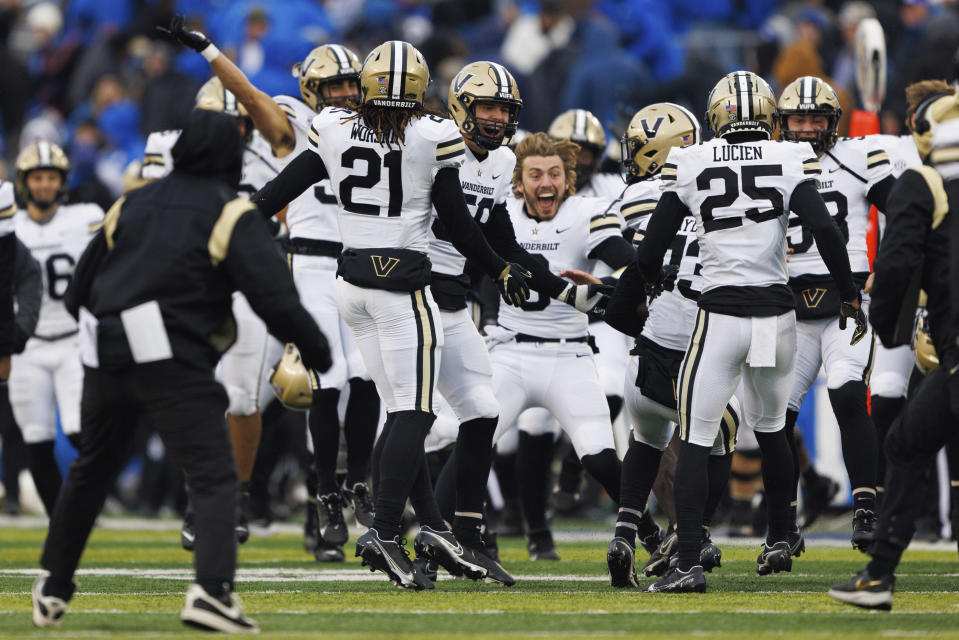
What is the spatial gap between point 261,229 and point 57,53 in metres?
16.4

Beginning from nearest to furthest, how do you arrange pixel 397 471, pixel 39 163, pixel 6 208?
1. pixel 397 471
2. pixel 6 208
3. pixel 39 163

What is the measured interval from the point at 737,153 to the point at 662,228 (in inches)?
18.0

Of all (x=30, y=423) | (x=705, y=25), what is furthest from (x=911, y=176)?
(x=705, y=25)

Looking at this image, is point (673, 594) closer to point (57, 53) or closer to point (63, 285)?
point (63, 285)

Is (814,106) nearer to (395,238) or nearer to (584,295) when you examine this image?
(584,295)

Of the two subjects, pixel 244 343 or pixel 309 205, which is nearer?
pixel 309 205

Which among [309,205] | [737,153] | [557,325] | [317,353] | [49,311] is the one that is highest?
[737,153]

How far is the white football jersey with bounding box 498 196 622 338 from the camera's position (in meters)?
8.38

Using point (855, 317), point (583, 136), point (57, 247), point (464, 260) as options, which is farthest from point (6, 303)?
point (855, 317)

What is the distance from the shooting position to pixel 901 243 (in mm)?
5891

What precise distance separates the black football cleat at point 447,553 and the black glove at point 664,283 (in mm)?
1429

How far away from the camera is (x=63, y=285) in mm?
11117

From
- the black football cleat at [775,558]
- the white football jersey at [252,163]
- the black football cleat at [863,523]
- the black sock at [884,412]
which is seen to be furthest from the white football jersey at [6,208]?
the black sock at [884,412]

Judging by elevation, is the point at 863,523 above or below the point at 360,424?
below
